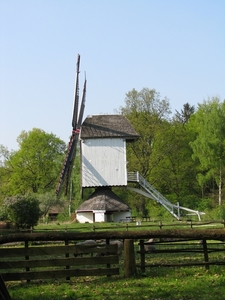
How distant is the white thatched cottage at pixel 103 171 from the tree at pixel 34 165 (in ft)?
71.7

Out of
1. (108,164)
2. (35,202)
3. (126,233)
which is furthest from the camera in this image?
(108,164)

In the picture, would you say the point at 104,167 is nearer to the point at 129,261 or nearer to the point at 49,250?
the point at 129,261

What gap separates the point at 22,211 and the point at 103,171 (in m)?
13.5

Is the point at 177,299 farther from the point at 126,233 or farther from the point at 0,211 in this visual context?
the point at 0,211

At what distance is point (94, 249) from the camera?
14.8 m

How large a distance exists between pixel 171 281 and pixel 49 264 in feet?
10.8

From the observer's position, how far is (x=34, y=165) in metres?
75.6

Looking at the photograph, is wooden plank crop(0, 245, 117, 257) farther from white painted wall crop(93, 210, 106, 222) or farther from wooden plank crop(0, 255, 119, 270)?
white painted wall crop(93, 210, 106, 222)

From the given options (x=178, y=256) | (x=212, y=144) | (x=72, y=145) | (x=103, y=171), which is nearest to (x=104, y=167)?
(x=103, y=171)

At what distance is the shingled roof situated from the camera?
5311 cm

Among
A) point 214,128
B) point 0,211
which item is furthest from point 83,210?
point 214,128

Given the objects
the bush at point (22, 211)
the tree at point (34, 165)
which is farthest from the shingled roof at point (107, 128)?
the tree at point (34, 165)

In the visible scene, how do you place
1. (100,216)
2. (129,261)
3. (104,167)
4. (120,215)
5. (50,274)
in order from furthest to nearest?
(120,215)
(104,167)
(100,216)
(129,261)
(50,274)

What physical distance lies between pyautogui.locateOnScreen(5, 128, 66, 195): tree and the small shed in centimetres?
2170
